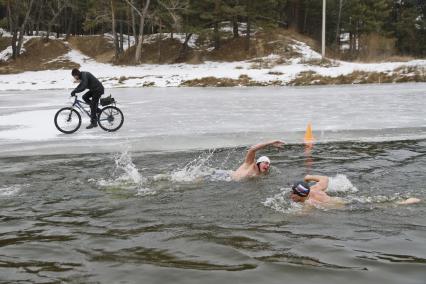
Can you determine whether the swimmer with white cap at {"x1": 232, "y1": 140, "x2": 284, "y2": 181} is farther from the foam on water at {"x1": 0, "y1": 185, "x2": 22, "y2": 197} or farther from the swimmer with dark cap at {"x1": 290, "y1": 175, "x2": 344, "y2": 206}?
the foam on water at {"x1": 0, "y1": 185, "x2": 22, "y2": 197}

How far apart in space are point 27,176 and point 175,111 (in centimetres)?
923

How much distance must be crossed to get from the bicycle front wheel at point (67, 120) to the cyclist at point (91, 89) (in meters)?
0.42

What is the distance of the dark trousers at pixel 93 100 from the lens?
1446 cm

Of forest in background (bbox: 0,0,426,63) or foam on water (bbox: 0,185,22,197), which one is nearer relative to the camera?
foam on water (bbox: 0,185,22,197)

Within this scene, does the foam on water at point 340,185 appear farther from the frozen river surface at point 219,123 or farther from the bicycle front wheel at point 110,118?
the bicycle front wheel at point 110,118

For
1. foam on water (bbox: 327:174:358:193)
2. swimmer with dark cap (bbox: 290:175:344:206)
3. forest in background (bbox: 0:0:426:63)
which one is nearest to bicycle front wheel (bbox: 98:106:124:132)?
foam on water (bbox: 327:174:358:193)

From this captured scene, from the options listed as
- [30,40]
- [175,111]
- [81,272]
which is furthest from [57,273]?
[30,40]

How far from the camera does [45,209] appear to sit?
297 inches

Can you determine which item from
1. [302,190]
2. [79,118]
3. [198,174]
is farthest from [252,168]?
[79,118]

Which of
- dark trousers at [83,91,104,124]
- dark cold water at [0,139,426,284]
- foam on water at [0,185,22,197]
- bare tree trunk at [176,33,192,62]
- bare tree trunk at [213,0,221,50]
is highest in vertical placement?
bare tree trunk at [213,0,221,50]

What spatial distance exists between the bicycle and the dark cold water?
125 inches

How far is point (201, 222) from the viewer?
6.85 metres

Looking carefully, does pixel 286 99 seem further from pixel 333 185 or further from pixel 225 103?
pixel 333 185

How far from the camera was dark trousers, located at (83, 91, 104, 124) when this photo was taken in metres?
14.5
